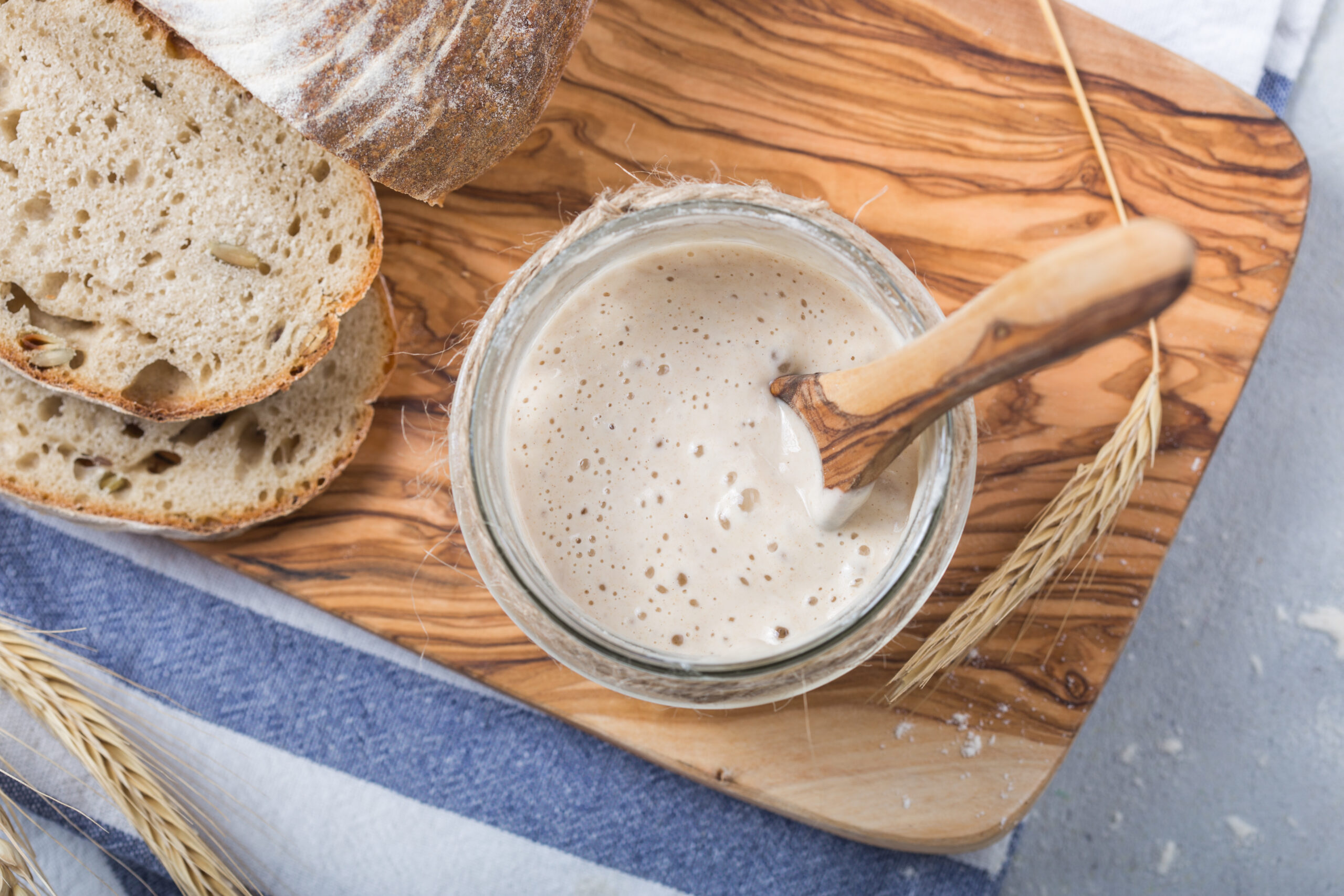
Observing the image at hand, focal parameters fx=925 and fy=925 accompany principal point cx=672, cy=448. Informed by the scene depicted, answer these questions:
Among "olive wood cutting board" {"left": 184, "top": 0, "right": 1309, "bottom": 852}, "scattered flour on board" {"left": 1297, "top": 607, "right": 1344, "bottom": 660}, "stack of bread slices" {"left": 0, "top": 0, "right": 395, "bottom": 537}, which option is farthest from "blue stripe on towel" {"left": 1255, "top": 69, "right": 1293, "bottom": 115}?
"stack of bread slices" {"left": 0, "top": 0, "right": 395, "bottom": 537}

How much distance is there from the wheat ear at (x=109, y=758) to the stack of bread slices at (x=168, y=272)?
19 cm

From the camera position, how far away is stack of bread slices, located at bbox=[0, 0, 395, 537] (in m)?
1.08

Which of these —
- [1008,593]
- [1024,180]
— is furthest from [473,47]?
[1008,593]

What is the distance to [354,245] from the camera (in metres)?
1.10

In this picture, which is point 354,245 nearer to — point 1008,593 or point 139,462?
point 139,462

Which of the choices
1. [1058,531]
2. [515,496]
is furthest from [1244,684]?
[515,496]

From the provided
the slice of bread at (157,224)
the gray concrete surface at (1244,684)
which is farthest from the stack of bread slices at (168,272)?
the gray concrete surface at (1244,684)

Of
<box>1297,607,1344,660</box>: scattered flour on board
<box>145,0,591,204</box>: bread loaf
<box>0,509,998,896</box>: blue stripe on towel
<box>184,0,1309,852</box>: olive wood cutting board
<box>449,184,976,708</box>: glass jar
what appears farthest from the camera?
<box>1297,607,1344,660</box>: scattered flour on board

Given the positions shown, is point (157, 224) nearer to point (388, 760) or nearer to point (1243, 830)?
point (388, 760)

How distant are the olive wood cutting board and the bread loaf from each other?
14 centimetres

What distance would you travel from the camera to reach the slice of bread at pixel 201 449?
44.0 inches

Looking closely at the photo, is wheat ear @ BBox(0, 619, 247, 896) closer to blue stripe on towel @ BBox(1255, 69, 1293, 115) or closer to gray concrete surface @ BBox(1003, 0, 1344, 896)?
gray concrete surface @ BBox(1003, 0, 1344, 896)

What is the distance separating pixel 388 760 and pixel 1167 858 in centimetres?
115

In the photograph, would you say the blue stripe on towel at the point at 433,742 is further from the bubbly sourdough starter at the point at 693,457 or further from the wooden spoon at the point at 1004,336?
the wooden spoon at the point at 1004,336
